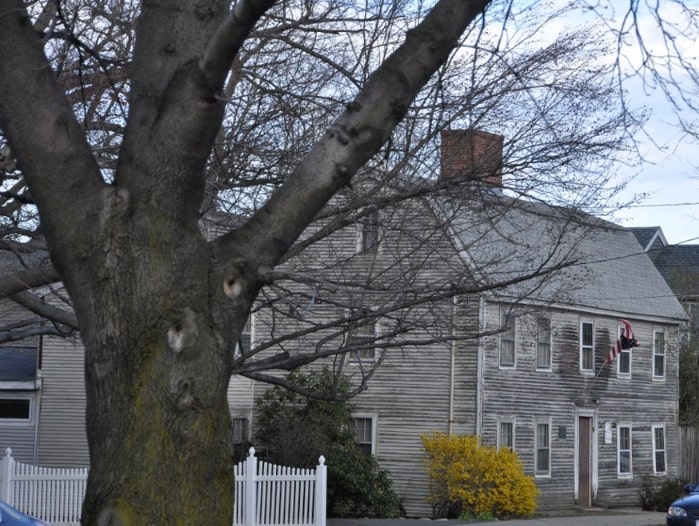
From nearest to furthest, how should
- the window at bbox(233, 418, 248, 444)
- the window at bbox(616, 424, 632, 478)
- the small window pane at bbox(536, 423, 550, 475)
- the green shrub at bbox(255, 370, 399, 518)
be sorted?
the green shrub at bbox(255, 370, 399, 518)
the window at bbox(233, 418, 248, 444)
the small window pane at bbox(536, 423, 550, 475)
the window at bbox(616, 424, 632, 478)

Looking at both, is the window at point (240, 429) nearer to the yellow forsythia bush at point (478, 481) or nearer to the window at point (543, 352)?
the yellow forsythia bush at point (478, 481)

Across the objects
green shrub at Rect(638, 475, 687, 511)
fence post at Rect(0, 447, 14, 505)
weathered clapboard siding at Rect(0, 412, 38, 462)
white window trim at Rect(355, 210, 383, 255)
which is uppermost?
white window trim at Rect(355, 210, 383, 255)

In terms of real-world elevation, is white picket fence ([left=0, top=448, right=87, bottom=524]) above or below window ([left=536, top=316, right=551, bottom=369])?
below

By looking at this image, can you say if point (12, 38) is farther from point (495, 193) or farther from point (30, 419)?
point (30, 419)

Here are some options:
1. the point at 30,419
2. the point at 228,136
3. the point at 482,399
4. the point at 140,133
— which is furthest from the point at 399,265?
the point at 30,419

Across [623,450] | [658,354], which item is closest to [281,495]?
[623,450]

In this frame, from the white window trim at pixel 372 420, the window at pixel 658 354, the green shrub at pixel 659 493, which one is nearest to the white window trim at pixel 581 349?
the window at pixel 658 354

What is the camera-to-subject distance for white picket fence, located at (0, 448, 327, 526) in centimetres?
1977

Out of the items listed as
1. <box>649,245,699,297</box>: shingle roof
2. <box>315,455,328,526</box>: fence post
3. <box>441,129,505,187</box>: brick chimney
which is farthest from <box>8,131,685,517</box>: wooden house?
<box>441,129,505,187</box>: brick chimney

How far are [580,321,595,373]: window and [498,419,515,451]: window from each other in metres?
4.02

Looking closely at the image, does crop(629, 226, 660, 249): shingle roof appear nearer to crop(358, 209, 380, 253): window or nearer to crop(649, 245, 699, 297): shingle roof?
→ crop(649, 245, 699, 297): shingle roof

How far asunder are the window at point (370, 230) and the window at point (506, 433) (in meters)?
18.8

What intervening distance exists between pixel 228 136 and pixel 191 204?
654 centimetres

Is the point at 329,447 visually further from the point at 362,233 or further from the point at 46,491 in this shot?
the point at 362,233
